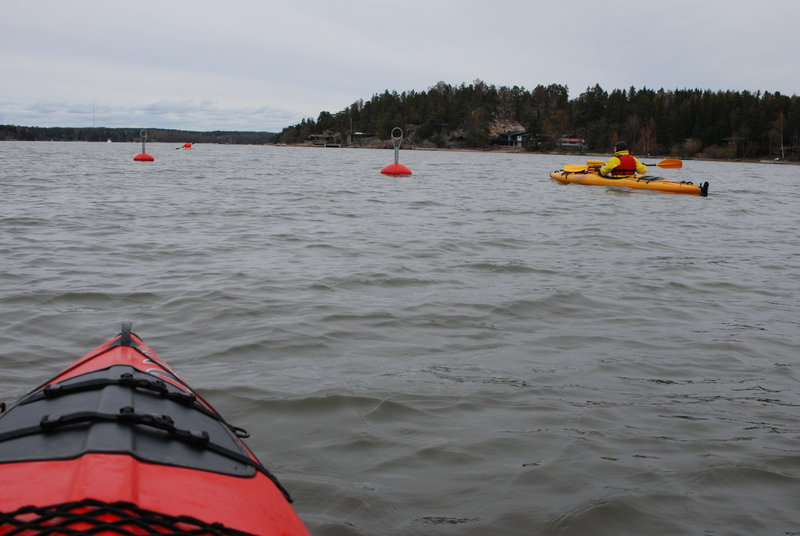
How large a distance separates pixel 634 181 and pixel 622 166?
81 centimetres

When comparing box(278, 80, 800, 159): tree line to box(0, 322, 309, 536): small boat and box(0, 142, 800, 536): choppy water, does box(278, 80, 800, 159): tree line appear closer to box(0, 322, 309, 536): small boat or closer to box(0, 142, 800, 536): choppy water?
box(0, 142, 800, 536): choppy water

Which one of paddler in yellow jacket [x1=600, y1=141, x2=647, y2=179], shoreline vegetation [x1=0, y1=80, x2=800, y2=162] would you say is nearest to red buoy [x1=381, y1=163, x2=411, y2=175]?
paddler in yellow jacket [x1=600, y1=141, x2=647, y2=179]

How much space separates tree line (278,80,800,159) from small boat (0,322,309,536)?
3447 inches

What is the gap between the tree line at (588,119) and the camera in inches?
3196

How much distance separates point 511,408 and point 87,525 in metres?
2.64

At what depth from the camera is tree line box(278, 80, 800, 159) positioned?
81188 millimetres

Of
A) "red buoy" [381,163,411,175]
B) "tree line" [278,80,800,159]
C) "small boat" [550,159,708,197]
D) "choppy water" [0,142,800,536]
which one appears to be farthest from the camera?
"tree line" [278,80,800,159]

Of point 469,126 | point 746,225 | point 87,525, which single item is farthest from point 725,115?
A: point 87,525

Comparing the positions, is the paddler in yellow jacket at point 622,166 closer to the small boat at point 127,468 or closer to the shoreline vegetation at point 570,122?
the small boat at point 127,468

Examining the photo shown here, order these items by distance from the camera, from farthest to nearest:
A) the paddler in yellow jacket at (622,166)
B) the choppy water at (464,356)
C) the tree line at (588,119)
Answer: the tree line at (588,119), the paddler in yellow jacket at (622,166), the choppy water at (464,356)

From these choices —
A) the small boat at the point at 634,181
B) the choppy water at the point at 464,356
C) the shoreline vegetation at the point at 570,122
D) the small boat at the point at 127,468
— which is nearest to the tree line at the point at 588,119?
the shoreline vegetation at the point at 570,122

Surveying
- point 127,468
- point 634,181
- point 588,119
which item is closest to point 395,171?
point 634,181

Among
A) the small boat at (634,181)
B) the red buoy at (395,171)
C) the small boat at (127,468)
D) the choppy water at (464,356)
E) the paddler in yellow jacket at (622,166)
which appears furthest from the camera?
the red buoy at (395,171)

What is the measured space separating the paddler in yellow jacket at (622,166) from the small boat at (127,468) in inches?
696
